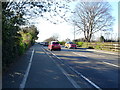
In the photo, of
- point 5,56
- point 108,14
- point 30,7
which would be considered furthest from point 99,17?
point 5,56

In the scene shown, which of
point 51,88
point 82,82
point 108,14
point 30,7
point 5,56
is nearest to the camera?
point 51,88

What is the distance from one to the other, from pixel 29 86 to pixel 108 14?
4161cm

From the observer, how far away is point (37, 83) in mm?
6430

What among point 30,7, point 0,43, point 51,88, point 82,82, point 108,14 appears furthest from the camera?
point 108,14

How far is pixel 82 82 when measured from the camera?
667 cm

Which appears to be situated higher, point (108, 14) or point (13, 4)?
point (108, 14)

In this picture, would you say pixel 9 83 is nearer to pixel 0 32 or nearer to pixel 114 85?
pixel 0 32

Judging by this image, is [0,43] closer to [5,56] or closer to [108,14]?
[5,56]

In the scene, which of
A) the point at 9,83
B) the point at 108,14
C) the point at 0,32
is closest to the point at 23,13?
the point at 0,32

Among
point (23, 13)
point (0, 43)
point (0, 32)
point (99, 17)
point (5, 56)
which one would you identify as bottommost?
point (5, 56)

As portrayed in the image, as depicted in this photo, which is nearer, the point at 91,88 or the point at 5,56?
the point at 91,88

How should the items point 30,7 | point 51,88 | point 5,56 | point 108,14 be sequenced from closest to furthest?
point 51,88
point 5,56
point 30,7
point 108,14

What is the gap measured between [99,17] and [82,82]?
4155cm

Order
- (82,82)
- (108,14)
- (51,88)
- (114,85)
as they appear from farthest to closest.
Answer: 1. (108,14)
2. (82,82)
3. (114,85)
4. (51,88)
